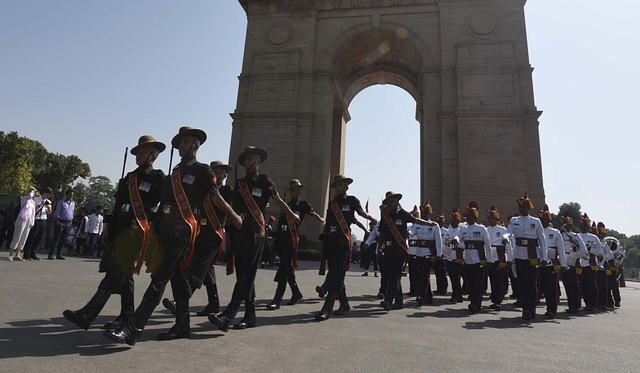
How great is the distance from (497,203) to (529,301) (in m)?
14.2

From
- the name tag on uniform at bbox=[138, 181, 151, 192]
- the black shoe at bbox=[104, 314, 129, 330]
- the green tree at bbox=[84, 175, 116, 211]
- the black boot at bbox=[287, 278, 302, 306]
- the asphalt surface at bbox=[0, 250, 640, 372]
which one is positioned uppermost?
the green tree at bbox=[84, 175, 116, 211]

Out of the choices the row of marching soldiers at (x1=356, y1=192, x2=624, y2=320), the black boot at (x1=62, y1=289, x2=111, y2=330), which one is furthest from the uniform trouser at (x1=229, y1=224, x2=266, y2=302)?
the row of marching soldiers at (x1=356, y1=192, x2=624, y2=320)

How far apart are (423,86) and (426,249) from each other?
16361 mm

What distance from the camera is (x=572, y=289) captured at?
759 cm

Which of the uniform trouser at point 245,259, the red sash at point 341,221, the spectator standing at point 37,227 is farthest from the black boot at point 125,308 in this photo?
the spectator standing at point 37,227

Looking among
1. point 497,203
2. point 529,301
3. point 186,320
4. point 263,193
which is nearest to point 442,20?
point 497,203

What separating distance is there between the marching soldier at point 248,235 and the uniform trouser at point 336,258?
1049 millimetres

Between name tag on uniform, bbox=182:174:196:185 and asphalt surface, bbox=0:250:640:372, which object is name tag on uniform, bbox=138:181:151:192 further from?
asphalt surface, bbox=0:250:640:372

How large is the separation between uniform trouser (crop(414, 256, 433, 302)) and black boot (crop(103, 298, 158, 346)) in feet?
17.0

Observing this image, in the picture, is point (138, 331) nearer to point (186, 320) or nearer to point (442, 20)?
point (186, 320)

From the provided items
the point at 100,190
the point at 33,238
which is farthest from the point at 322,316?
the point at 100,190

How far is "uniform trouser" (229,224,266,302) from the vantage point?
169 inches

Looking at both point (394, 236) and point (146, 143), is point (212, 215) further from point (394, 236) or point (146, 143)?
point (394, 236)

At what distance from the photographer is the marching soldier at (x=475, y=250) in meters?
6.95
